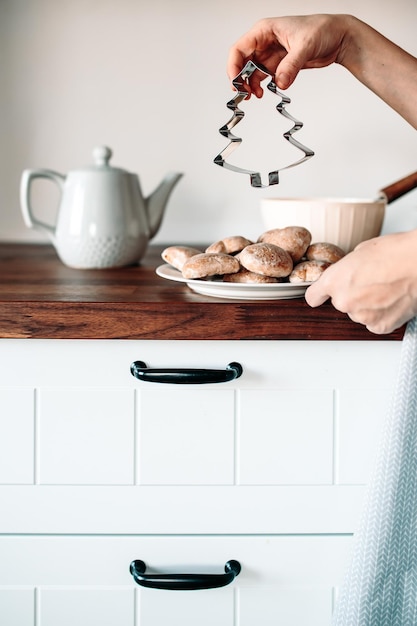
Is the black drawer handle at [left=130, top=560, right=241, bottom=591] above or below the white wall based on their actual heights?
below

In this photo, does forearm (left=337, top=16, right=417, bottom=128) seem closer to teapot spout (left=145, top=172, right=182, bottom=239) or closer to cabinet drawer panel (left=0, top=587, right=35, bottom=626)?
teapot spout (left=145, top=172, right=182, bottom=239)

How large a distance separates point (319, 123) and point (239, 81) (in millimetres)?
511

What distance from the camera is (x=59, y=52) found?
4.64 ft

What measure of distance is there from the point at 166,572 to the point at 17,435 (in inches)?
9.9

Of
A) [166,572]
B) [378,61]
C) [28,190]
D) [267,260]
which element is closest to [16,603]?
[166,572]

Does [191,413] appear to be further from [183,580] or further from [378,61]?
[378,61]

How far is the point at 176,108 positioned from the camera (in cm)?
143

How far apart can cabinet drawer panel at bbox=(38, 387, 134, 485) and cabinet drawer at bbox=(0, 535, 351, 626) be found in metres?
0.08

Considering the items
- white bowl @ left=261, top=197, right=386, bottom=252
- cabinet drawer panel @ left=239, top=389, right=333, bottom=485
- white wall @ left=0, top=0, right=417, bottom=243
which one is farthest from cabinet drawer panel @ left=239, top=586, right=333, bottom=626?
white wall @ left=0, top=0, right=417, bottom=243

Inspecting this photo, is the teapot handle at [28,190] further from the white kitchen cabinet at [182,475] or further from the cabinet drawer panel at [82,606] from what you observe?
the cabinet drawer panel at [82,606]

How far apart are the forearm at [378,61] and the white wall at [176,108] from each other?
389 mm

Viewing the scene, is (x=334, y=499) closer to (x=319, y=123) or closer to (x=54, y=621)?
(x=54, y=621)

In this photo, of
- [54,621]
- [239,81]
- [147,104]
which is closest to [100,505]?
[54,621]

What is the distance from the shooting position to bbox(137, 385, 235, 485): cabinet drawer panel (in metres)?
0.85
